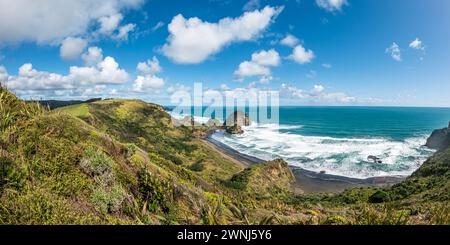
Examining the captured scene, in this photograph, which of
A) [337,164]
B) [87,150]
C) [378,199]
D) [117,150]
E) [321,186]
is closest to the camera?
[87,150]

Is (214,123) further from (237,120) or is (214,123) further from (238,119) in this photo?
(238,119)

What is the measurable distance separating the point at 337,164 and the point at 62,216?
74039mm

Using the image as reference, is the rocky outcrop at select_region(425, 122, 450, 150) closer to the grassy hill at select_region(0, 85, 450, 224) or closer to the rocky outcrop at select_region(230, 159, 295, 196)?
the rocky outcrop at select_region(230, 159, 295, 196)

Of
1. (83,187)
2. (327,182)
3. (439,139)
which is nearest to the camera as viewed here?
(83,187)

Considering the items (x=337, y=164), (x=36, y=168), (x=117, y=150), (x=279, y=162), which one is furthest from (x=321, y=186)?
(x=36, y=168)

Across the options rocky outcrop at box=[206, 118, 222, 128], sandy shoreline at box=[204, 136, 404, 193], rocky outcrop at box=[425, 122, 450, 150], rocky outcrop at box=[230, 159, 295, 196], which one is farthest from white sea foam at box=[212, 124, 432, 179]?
rocky outcrop at box=[206, 118, 222, 128]

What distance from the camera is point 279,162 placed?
60.7 m

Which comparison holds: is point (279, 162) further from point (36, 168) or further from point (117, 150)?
point (36, 168)
